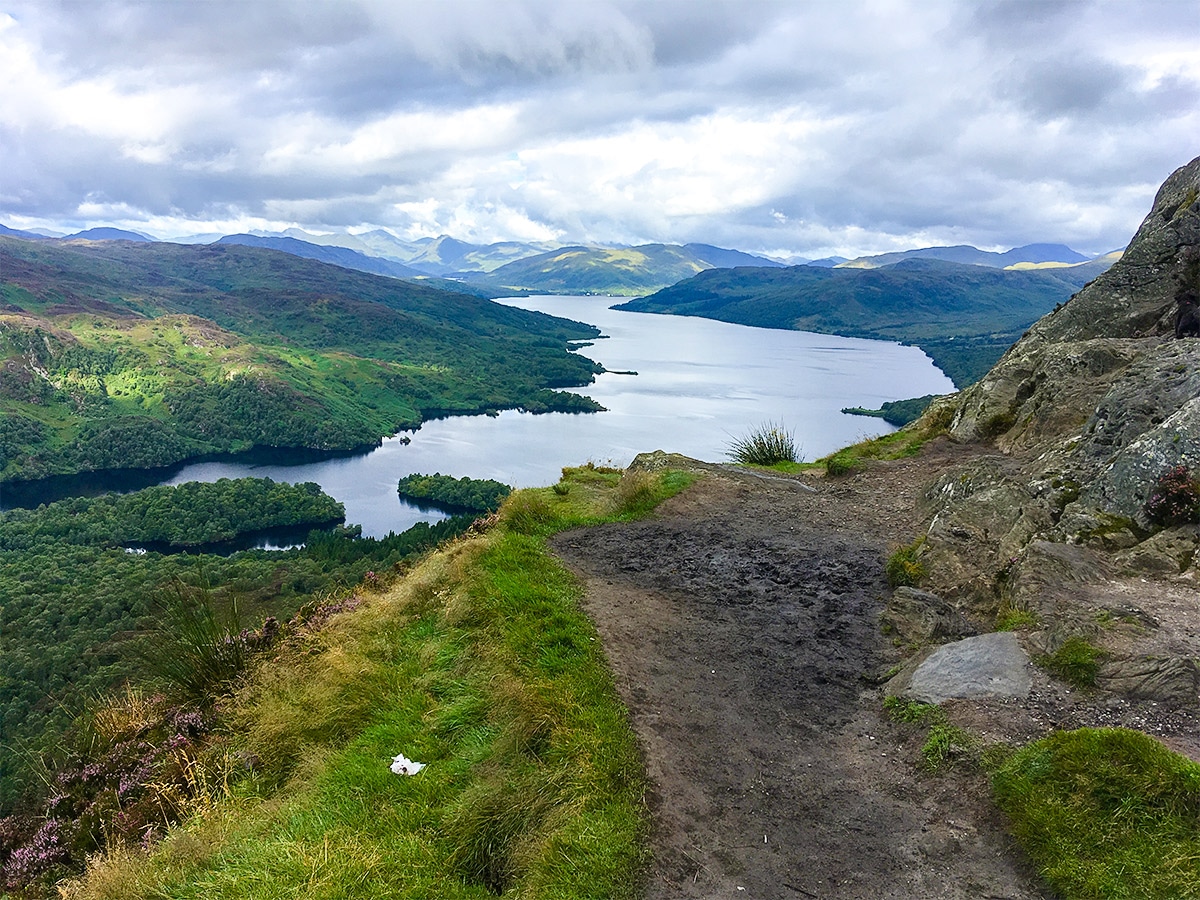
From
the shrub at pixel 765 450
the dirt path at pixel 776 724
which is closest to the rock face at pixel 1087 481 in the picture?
the dirt path at pixel 776 724

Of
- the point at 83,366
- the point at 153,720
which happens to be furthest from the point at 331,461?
the point at 153,720

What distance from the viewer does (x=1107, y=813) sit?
190 inches

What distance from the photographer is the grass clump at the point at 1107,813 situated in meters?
4.42

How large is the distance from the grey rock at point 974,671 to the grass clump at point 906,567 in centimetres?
254

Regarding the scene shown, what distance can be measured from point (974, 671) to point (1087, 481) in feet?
17.0

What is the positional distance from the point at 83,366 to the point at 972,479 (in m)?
211

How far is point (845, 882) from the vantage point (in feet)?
16.1

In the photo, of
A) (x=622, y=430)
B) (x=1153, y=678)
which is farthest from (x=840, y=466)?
(x=622, y=430)

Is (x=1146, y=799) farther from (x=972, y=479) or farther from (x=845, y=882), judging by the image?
(x=972, y=479)

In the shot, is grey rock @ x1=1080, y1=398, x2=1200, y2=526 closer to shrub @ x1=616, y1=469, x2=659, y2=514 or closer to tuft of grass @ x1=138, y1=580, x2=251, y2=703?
shrub @ x1=616, y1=469, x2=659, y2=514

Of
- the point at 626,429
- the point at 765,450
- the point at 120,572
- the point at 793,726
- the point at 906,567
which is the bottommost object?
the point at 120,572

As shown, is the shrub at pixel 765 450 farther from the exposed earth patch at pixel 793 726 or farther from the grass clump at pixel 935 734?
the grass clump at pixel 935 734

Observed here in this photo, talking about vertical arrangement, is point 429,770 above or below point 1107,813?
below

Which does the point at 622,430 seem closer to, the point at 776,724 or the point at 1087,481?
the point at 1087,481
